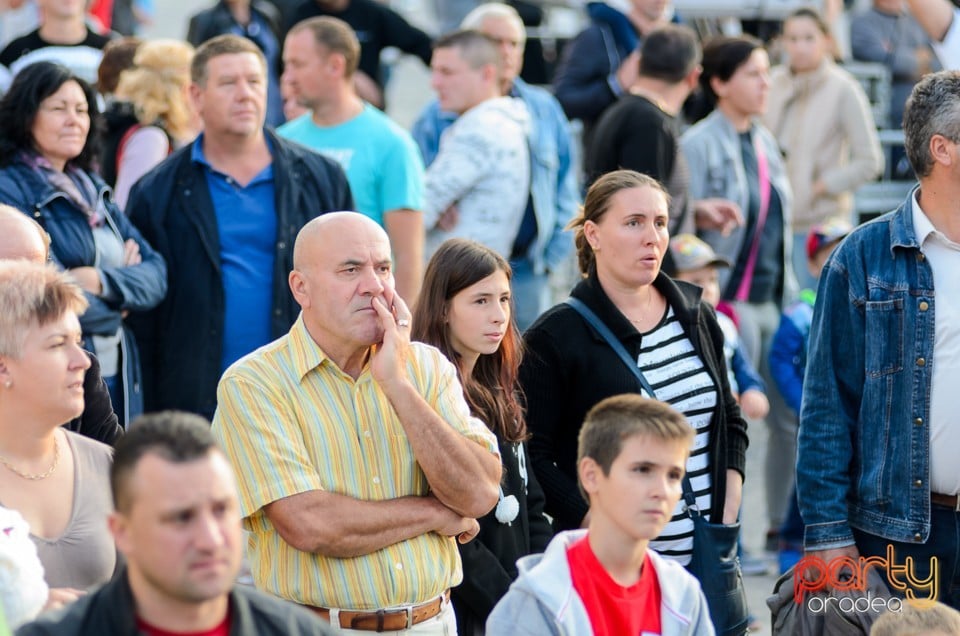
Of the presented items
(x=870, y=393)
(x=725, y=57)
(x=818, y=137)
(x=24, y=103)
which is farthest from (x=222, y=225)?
(x=818, y=137)

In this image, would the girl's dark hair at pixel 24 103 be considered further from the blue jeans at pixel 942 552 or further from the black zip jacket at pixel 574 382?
the blue jeans at pixel 942 552

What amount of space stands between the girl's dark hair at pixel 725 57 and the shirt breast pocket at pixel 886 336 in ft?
12.3

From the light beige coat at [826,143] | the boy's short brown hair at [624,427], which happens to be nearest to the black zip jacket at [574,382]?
the boy's short brown hair at [624,427]

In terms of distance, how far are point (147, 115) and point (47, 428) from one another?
3715 mm

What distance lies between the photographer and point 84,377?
4.44 metres

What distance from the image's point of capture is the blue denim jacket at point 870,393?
4.70 meters

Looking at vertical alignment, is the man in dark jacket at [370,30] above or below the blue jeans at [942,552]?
above

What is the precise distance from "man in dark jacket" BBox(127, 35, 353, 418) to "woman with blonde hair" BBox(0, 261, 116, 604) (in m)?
2.28

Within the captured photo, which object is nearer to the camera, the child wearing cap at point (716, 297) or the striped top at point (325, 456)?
the striped top at point (325, 456)

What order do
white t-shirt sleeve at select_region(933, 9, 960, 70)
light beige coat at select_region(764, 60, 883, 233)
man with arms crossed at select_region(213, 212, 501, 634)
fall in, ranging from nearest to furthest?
man with arms crossed at select_region(213, 212, 501, 634) < white t-shirt sleeve at select_region(933, 9, 960, 70) < light beige coat at select_region(764, 60, 883, 233)

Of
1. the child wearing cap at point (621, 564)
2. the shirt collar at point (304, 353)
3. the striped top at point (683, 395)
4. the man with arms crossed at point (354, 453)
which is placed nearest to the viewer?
the child wearing cap at point (621, 564)

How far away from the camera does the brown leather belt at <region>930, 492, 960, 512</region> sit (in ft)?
15.5

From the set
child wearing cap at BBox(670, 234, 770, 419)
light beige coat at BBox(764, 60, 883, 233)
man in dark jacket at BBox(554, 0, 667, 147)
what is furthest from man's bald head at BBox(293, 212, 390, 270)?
light beige coat at BBox(764, 60, 883, 233)

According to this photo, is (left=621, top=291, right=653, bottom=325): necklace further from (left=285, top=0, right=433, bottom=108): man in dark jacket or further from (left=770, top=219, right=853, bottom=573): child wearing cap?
(left=285, top=0, right=433, bottom=108): man in dark jacket
